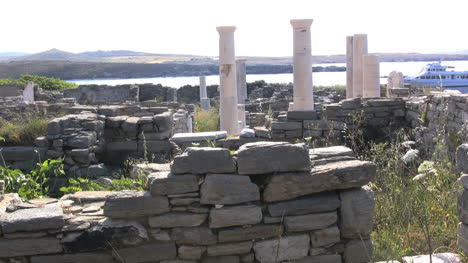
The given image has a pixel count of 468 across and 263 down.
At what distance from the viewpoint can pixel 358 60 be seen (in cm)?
1891

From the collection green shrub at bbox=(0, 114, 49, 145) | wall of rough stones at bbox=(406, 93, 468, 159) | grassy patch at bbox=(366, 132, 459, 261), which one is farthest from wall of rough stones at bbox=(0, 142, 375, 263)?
green shrub at bbox=(0, 114, 49, 145)

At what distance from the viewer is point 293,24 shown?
46.6 ft

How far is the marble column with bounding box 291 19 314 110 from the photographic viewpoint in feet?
46.6

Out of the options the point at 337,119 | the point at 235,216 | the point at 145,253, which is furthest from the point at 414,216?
the point at 337,119

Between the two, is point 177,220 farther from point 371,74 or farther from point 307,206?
point 371,74

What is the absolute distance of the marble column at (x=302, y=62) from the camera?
14.2m

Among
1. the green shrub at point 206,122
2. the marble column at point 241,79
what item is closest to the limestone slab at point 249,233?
the green shrub at point 206,122

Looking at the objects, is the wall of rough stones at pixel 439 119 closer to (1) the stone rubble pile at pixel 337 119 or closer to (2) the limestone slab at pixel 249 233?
(1) the stone rubble pile at pixel 337 119

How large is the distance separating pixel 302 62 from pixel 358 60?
5.05 metres

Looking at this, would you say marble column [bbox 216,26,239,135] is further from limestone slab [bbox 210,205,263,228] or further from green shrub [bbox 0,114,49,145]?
limestone slab [bbox 210,205,263,228]

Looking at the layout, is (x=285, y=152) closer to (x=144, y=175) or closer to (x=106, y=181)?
(x=144, y=175)

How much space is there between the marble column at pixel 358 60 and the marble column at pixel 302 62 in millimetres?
4609

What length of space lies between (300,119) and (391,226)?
610cm

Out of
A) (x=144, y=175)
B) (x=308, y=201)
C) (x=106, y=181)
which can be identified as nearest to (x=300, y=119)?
(x=106, y=181)
